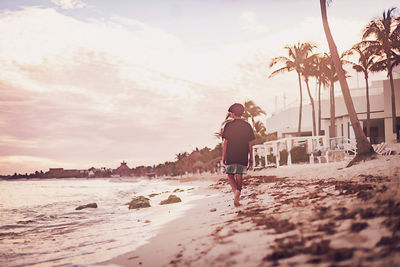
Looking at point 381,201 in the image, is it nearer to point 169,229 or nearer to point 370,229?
point 370,229

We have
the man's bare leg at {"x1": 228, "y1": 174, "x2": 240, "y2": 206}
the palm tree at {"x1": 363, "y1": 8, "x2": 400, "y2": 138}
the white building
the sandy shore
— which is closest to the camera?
the sandy shore

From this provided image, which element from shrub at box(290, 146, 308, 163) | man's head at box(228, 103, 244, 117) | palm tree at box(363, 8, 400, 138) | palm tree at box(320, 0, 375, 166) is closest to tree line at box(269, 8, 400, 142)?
palm tree at box(363, 8, 400, 138)

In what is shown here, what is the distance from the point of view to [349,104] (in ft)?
45.9

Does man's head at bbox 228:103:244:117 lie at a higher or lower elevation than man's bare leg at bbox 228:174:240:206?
higher

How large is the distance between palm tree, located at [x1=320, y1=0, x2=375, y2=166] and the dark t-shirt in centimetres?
823

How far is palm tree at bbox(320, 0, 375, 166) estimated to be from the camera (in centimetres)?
1330

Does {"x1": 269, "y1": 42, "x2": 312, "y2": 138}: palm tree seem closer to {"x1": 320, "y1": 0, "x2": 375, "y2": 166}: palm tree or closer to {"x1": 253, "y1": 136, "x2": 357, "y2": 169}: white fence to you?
{"x1": 253, "y1": 136, "x2": 357, "y2": 169}: white fence

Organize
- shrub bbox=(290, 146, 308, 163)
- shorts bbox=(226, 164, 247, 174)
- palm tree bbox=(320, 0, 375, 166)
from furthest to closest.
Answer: shrub bbox=(290, 146, 308, 163) < palm tree bbox=(320, 0, 375, 166) < shorts bbox=(226, 164, 247, 174)

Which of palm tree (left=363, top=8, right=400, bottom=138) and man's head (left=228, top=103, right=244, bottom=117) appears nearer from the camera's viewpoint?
man's head (left=228, top=103, right=244, bottom=117)

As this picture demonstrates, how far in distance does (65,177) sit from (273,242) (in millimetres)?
183739

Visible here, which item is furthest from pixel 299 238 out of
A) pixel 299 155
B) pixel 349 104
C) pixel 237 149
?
pixel 299 155

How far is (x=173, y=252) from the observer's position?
4098 millimetres

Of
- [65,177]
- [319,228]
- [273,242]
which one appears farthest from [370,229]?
[65,177]

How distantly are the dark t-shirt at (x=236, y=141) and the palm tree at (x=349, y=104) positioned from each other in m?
8.23
